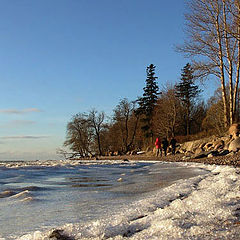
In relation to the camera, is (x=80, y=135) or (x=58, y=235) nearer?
(x=58, y=235)

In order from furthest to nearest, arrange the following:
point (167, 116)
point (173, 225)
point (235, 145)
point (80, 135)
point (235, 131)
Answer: point (80, 135)
point (167, 116)
point (235, 131)
point (235, 145)
point (173, 225)

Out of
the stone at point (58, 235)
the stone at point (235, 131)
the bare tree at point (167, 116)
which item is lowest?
the stone at point (58, 235)

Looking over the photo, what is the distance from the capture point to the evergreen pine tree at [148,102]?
161 feet

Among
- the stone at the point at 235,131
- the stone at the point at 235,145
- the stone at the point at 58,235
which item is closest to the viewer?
the stone at the point at 58,235

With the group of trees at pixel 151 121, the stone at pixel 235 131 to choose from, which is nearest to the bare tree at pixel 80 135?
the group of trees at pixel 151 121

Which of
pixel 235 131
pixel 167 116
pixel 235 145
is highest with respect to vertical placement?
pixel 167 116

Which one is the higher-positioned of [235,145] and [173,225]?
[235,145]

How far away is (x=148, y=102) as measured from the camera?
164ft

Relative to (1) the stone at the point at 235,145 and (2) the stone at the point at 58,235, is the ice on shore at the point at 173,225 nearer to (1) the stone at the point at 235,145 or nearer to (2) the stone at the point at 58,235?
(2) the stone at the point at 58,235

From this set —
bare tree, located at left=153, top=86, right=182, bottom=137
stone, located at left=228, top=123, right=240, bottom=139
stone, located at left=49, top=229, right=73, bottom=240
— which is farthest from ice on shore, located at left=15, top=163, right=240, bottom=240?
bare tree, located at left=153, top=86, right=182, bottom=137

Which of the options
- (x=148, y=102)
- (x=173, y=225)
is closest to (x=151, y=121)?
(x=148, y=102)

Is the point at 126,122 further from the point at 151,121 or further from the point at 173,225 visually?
the point at 173,225

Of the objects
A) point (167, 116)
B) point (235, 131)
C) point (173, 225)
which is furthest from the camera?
point (167, 116)

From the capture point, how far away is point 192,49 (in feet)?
64.6
